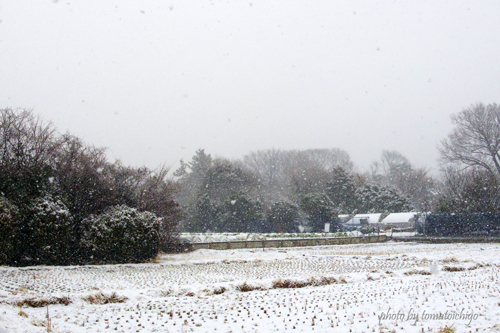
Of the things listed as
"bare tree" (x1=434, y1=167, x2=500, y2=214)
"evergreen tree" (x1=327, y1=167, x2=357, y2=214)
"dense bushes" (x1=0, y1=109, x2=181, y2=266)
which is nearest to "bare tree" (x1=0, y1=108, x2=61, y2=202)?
"dense bushes" (x1=0, y1=109, x2=181, y2=266)

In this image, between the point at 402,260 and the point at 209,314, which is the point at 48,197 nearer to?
the point at 209,314

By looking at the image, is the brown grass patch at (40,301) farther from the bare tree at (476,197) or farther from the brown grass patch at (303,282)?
the bare tree at (476,197)

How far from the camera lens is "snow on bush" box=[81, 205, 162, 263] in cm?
1647

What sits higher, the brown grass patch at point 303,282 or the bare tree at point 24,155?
the bare tree at point 24,155

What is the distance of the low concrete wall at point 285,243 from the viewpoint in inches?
930

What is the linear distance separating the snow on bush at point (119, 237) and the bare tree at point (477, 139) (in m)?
32.6

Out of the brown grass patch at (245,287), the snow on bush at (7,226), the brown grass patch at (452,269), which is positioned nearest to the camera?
the brown grass patch at (245,287)

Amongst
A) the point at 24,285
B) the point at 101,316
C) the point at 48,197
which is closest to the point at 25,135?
the point at 48,197

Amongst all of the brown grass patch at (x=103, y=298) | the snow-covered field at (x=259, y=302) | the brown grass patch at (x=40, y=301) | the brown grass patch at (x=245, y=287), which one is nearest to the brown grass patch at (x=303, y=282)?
the snow-covered field at (x=259, y=302)

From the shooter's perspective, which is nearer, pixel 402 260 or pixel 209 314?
pixel 209 314

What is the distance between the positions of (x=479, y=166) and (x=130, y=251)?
115 ft

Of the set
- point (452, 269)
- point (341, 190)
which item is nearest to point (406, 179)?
point (341, 190)

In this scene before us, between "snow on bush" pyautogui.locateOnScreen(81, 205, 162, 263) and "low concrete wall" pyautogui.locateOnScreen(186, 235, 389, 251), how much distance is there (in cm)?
585

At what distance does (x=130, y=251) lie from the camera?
1672 centimetres
